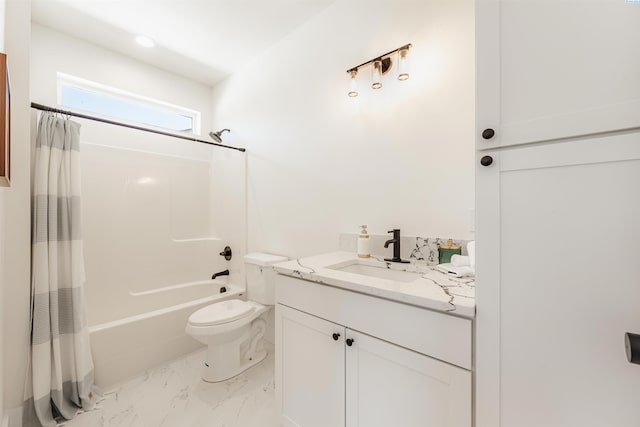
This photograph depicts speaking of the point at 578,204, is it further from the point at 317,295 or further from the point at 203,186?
the point at 203,186

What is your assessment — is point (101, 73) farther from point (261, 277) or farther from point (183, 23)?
point (261, 277)

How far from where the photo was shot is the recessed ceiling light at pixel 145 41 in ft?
7.20

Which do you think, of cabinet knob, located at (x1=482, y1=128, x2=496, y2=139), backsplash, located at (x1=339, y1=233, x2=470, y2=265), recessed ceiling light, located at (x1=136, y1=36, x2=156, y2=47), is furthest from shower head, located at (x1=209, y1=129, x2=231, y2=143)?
cabinet knob, located at (x1=482, y1=128, x2=496, y2=139)

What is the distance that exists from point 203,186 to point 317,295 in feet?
7.52

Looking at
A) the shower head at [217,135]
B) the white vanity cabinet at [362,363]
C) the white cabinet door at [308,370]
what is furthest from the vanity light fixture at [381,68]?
the shower head at [217,135]

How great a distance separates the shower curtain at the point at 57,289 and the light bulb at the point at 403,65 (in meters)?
2.10

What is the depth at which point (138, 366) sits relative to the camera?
1.86 m

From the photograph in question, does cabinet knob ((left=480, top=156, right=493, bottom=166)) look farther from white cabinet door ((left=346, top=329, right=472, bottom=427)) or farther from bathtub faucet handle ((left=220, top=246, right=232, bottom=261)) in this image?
bathtub faucet handle ((left=220, top=246, right=232, bottom=261))

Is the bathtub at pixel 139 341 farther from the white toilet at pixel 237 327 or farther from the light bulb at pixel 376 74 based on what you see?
the light bulb at pixel 376 74

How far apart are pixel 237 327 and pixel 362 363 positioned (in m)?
→ 1.13

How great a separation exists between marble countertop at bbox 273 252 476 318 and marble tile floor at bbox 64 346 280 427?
935mm

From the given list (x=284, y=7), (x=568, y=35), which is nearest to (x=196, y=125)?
(x=284, y=7)

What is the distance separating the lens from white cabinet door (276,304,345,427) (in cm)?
109

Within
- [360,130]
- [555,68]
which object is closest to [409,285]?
[555,68]
